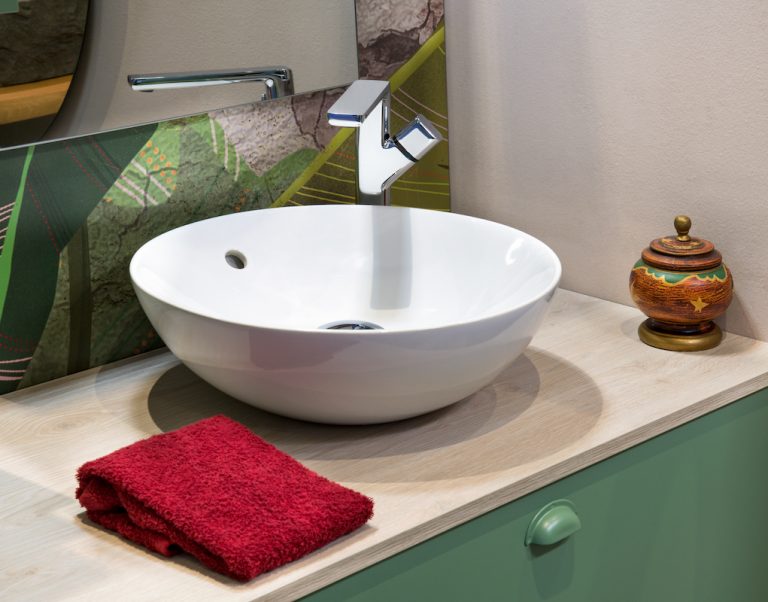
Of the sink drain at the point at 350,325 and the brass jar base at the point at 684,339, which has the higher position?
the sink drain at the point at 350,325

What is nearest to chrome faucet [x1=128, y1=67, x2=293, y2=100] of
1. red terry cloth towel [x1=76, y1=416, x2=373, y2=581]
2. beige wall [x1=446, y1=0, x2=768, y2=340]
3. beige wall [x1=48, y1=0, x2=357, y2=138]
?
beige wall [x1=48, y1=0, x2=357, y2=138]

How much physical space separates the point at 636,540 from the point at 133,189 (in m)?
0.79

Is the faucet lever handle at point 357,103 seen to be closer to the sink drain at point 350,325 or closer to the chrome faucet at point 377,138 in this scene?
the chrome faucet at point 377,138

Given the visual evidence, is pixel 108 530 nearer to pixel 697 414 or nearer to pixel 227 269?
pixel 227 269

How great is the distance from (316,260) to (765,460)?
66 centimetres

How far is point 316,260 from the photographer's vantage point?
1.45 m

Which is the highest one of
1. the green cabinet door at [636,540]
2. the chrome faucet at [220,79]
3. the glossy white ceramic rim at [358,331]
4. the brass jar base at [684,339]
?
the chrome faucet at [220,79]

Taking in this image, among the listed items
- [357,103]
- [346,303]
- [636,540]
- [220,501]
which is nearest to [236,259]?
[346,303]

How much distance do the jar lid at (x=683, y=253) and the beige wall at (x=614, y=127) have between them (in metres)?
0.05

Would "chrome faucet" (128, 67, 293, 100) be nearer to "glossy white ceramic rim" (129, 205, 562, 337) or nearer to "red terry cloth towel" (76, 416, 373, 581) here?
"glossy white ceramic rim" (129, 205, 562, 337)

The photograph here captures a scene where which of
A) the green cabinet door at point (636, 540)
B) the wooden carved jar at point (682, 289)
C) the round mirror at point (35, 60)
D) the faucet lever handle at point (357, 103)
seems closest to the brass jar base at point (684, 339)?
the wooden carved jar at point (682, 289)

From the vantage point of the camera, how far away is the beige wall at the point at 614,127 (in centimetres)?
129

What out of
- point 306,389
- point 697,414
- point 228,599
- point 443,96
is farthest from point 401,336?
point 443,96

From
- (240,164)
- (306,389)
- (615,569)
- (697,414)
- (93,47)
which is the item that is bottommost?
(615,569)
